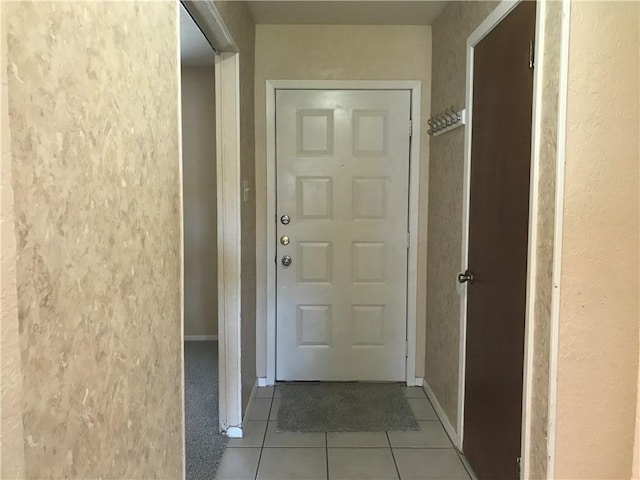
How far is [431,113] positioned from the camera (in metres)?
3.20

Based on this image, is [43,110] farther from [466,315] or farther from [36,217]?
[466,315]

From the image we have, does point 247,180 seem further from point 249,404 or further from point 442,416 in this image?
point 442,416

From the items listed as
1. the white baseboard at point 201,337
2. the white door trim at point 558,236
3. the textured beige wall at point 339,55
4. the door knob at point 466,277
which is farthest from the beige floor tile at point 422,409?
the white baseboard at point 201,337

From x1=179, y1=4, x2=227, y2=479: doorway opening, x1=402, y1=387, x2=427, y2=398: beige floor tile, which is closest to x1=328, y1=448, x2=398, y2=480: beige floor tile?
x1=402, y1=387, x2=427, y2=398: beige floor tile

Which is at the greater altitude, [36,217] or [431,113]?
[431,113]

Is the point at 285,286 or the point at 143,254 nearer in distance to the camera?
the point at 143,254

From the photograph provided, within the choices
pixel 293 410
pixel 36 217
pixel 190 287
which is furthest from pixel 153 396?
pixel 190 287

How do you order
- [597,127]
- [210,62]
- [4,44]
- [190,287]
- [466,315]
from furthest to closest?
[190,287]
[210,62]
[466,315]
[597,127]
[4,44]

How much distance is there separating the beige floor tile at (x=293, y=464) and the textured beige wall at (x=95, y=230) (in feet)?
3.34

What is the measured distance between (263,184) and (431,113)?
117 cm

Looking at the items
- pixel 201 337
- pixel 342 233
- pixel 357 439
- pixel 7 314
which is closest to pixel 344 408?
pixel 357 439

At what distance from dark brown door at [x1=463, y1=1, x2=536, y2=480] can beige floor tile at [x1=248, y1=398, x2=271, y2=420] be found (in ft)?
3.79

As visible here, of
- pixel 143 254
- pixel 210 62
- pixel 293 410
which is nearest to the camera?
pixel 143 254

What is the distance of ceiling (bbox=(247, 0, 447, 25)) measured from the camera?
283 centimetres
